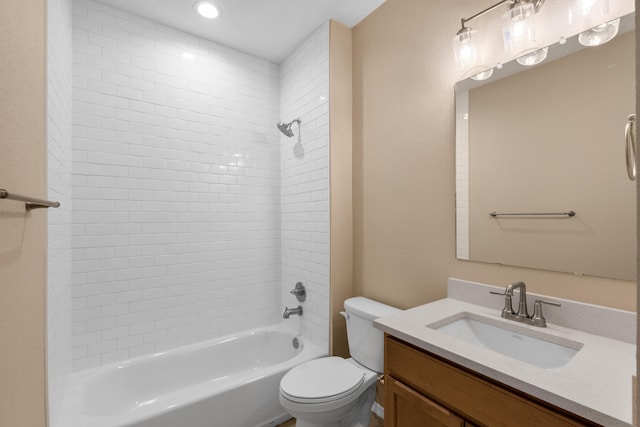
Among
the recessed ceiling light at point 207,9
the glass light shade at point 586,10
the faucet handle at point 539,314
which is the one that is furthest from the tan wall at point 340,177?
the glass light shade at point 586,10

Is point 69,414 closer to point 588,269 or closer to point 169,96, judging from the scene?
point 169,96

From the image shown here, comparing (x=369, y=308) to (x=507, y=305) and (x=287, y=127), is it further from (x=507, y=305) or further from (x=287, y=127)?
(x=287, y=127)

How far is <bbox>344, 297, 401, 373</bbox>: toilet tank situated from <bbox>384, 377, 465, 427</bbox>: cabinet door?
18.8 inches

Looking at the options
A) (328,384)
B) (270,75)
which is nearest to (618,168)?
(328,384)

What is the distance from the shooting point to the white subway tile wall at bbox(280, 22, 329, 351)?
2182mm

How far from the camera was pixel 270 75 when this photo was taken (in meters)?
2.69

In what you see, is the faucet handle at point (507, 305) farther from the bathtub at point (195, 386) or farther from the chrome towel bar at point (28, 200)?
the chrome towel bar at point (28, 200)

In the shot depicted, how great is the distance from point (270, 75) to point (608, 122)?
240 centimetres

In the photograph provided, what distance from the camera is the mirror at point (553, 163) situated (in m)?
1.05

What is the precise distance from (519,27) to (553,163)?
598mm

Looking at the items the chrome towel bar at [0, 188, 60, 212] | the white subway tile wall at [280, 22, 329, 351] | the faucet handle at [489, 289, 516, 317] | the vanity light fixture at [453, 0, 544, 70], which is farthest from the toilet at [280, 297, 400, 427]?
the vanity light fixture at [453, 0, 544, 70]

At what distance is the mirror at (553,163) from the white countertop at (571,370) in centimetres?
29

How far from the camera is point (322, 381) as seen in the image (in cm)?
163

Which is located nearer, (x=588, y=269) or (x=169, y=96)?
(x=588, y=269)
